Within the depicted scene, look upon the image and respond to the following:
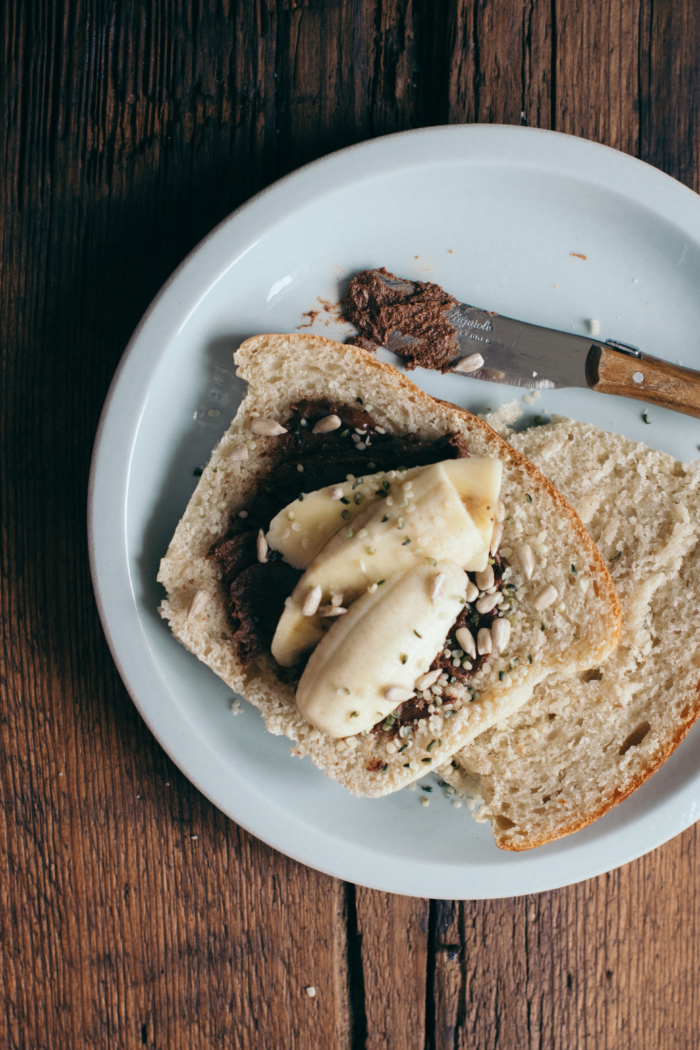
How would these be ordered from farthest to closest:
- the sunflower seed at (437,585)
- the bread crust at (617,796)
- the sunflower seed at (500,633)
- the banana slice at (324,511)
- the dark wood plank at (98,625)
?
the dark wood plank at (98,625), the bread crust at (617,796), the sunflower seed at (500,633), the banana slice at (324,511), the sunflower seed at (437,585)

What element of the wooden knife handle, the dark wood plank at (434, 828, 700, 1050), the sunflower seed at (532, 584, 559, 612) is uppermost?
the wooden knife handle

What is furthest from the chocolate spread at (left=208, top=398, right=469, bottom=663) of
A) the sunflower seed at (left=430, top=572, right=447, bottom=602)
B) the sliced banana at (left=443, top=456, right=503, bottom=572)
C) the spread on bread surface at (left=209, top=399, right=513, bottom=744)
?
the sunflower seed at (left=430, top=572, right=447, bottom=602)

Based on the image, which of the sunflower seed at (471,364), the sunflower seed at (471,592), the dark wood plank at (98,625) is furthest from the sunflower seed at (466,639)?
the dark wood plank at (98,625)

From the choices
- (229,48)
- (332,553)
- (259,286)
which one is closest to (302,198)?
(259,286)

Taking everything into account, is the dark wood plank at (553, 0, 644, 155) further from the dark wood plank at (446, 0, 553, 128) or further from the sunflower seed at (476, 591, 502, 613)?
the sunflower seed at (476, 591, 502, 613)

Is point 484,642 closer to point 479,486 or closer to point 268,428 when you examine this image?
point 479,486

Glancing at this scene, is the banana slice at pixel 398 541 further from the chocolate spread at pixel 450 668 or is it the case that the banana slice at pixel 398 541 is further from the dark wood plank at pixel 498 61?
the dark wood plank at pixel 498 61

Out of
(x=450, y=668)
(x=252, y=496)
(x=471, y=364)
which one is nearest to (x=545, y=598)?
(x=450, y=668)
